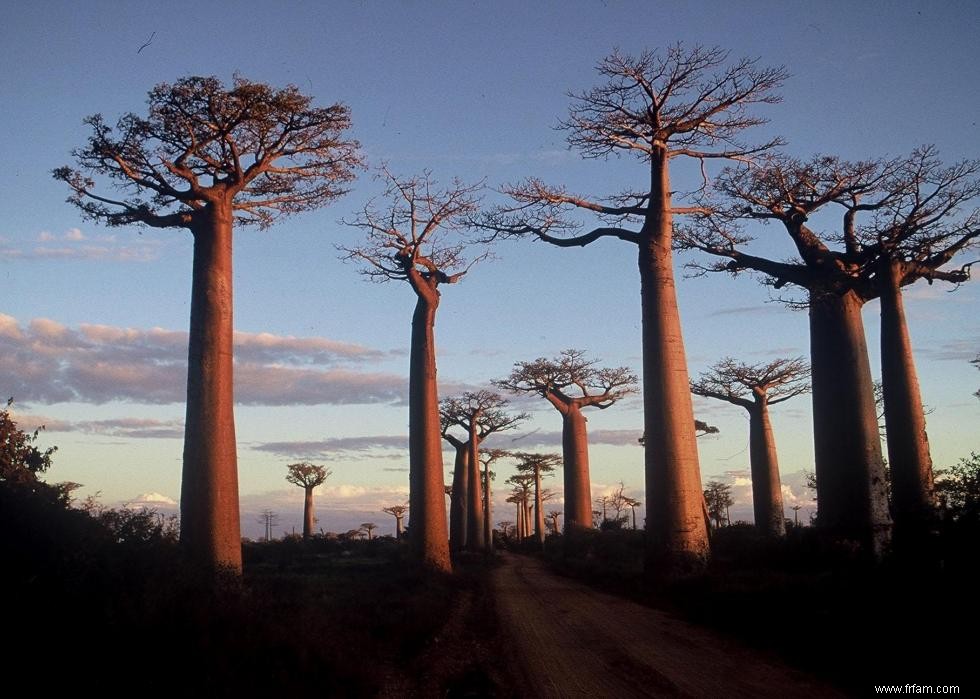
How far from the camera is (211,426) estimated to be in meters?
10.7

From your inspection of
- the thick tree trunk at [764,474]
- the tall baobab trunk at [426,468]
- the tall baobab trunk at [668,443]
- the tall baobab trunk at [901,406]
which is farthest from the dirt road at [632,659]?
the thick tree trunk at [764,474]

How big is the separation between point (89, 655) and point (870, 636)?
5.81m

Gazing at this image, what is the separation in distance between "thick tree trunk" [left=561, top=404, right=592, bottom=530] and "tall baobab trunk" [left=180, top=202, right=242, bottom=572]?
73.8 feet

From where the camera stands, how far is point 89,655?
493cm

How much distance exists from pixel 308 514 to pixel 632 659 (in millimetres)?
38159

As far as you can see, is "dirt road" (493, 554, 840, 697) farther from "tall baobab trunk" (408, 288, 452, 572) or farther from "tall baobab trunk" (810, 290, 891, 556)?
"tall baobab trunk" (408, 288, 452, 572)

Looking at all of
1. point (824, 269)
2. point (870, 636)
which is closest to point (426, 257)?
point (824, 269)

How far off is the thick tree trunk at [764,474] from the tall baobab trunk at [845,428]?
11341mm

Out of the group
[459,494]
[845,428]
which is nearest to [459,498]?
[459,494]

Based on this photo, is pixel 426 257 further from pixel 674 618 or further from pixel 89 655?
pixel 89 655

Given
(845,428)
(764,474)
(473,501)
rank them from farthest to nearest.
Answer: (473,501), (764,474), (845,428)

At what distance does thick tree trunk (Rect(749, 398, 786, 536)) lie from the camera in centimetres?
2594

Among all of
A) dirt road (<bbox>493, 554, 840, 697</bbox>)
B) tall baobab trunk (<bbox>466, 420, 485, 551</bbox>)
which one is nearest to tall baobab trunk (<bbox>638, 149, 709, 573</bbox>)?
dirt road (<bbox>493, 554, 840, 697</bbox>)

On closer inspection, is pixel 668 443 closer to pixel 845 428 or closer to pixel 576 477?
pixel 845 428
